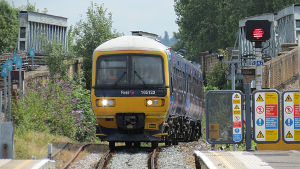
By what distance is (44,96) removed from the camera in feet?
87.5

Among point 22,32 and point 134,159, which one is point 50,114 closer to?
point 134,159

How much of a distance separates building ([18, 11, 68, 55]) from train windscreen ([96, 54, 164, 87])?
1062 inches

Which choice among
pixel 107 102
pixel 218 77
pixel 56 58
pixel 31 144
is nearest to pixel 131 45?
pixel 107 102

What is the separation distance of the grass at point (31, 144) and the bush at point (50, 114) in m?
0.64

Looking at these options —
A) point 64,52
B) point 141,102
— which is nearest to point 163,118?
point 141,102

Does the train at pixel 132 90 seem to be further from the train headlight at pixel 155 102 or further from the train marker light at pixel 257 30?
the train marker light at pixel 257 30

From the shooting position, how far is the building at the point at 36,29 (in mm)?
48406

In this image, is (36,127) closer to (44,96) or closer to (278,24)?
(44,96)

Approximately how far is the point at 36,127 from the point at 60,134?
2.12m

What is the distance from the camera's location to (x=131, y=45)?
20391 millimetres

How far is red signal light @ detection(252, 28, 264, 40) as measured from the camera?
15.2 m

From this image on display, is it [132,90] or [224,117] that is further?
[132,90]

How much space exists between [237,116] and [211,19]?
2258 inches

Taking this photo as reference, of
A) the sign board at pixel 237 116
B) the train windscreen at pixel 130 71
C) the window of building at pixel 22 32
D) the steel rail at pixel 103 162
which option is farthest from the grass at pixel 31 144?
the window of building at pixel 22 32
